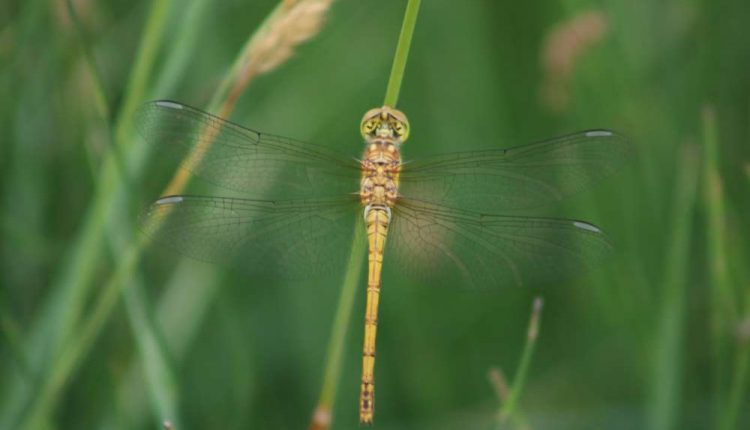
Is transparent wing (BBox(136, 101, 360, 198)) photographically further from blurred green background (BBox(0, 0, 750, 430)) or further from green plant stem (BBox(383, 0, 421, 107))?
green plant stem (BBox(383, 0, 421, 107))

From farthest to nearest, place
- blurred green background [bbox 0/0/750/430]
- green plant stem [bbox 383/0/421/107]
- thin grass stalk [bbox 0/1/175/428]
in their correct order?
blurred green background [bbox 0/0/750/430] < thin grass stalk [bbox 0/1/175/428] < green plant stem [bbox 383/0/421/107]

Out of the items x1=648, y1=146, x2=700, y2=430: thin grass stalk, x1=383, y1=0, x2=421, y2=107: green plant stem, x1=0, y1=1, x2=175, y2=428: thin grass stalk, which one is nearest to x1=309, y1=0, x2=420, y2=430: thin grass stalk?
x1=383, y1=0, x2=421, y2=107: green plant stem

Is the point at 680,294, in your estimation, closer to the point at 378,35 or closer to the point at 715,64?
the point at 715,64

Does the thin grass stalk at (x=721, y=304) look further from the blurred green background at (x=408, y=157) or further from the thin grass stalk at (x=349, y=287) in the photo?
the thin grass stalk at (x=349, y=287)

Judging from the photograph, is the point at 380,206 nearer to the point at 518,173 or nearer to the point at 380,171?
the point at 380,171

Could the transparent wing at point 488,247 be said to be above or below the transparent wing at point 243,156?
below

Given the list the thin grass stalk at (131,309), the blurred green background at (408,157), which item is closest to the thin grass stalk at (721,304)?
the blurred green background at (408,157)

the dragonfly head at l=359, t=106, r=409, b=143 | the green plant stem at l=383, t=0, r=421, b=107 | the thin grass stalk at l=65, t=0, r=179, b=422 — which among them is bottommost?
the thin grass stalk at l=65, t=0, r=179, b=422

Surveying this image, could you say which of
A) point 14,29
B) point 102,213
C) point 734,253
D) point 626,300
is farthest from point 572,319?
point 14,29
